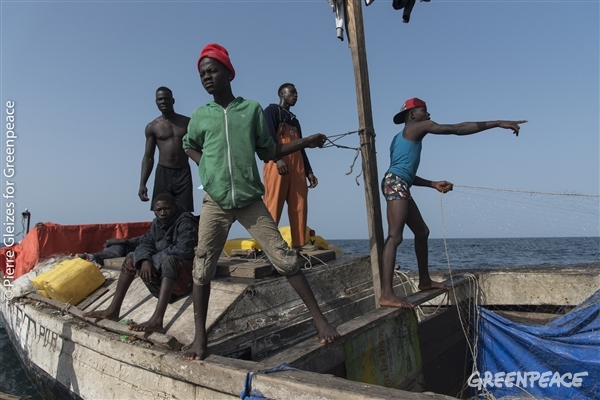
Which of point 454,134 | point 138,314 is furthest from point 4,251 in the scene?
point 454,134

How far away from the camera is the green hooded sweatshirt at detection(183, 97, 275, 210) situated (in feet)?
9.22

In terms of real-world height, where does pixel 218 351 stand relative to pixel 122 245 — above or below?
below

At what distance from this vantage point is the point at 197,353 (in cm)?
267

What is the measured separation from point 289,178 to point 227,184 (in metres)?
2.16

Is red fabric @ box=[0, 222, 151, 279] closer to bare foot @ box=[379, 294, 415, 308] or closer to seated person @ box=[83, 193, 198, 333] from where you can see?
seated person @ box=[83, 193, 198, 333]

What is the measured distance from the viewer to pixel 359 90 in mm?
3791

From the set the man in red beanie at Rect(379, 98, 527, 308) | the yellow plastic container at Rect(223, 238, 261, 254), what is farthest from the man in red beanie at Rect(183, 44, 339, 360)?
the yellow plastic container at Rect(223, 238, 261, 254)

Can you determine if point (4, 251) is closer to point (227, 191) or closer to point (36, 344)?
point (36, 344)

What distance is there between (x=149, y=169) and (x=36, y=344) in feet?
7.54

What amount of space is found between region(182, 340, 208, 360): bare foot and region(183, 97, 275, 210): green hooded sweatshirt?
88 centimetres

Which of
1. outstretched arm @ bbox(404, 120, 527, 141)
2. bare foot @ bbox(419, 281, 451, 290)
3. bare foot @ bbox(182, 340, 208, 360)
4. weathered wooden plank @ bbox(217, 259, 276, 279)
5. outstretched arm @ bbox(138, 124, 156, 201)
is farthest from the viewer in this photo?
outstretched arm @ bbox(138, 124, 156, 201)

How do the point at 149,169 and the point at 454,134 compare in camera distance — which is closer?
the point at 454,134

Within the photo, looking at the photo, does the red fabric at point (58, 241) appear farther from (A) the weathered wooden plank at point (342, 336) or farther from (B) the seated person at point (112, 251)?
(A) the weathered wooden plank at point (342, 336)

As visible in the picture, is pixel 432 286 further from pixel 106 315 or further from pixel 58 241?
pixel 58 241
